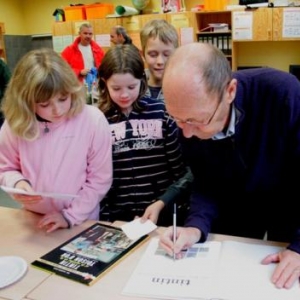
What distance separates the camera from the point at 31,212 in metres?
1.60

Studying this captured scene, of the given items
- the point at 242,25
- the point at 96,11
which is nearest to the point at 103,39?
the point at 96,11

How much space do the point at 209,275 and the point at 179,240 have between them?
0.49 ft

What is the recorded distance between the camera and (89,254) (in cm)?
123

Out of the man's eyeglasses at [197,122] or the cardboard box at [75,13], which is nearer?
the man's eyeglasses at [197,122]

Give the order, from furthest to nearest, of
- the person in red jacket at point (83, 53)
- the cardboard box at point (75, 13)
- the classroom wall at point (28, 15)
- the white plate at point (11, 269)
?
the classroom wall at point (28, 15) < the cardboard box at point (75, 13) < the person in red jacket at point (83, 53) < the white plate at point (11, 269)

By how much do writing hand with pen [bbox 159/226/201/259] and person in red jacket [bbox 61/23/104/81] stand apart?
4115mm

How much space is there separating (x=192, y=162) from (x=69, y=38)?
204 inches

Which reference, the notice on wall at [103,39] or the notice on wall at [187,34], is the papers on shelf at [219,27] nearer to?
the notice on wall at [187,34]

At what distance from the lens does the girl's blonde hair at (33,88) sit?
4.58ft

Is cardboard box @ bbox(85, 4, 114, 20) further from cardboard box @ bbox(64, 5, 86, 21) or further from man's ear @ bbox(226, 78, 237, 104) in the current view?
man's ear @ bbox(226, 78, 237, 104)

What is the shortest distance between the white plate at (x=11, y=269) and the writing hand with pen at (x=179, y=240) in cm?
42

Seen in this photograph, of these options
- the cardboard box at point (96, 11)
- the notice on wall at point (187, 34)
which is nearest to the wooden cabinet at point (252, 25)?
the notice on wall at point (187, 34)

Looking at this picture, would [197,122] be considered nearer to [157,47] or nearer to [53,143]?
[53,143]

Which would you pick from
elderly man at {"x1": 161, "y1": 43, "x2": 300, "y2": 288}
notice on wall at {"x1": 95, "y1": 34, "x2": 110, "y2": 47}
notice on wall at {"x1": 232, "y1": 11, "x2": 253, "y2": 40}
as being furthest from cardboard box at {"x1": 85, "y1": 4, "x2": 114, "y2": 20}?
elderly man at {"x1": 161, "y1": 43, "x2": 300, "y2": 288}
